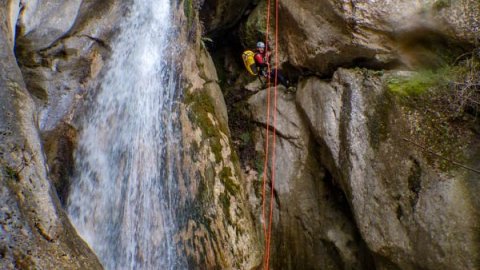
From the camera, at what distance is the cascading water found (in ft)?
17.9

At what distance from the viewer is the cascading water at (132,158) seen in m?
5.46

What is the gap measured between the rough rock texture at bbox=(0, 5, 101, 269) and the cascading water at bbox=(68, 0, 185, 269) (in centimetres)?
219

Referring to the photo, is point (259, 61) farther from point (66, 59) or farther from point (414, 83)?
point (66, 59)

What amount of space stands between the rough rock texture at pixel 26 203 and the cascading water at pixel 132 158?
2.19m

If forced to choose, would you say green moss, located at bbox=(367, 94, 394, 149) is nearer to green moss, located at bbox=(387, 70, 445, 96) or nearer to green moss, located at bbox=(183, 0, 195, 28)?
green moss, located at bbox=(387, 70, 445, 96)

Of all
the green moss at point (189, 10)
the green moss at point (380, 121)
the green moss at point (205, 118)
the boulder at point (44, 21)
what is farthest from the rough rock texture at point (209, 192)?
the green moss at point (380, 121)

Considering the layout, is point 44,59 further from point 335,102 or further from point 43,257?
point 335,102

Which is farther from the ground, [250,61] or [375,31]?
[375,31]

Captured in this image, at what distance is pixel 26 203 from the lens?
2.98 m

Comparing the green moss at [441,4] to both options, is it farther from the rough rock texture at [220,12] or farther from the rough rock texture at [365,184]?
the rough rock texture at [220,12]

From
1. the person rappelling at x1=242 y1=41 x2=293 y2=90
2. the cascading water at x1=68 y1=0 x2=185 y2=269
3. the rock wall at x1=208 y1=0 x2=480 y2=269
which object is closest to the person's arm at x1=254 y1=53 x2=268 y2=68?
the person rappelling at x1=242 y1=41 x2=293 y2=90

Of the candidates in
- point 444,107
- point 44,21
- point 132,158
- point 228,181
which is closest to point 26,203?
point 132,158

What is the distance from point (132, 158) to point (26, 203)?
299 centimetres

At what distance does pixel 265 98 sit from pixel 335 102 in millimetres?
1621
